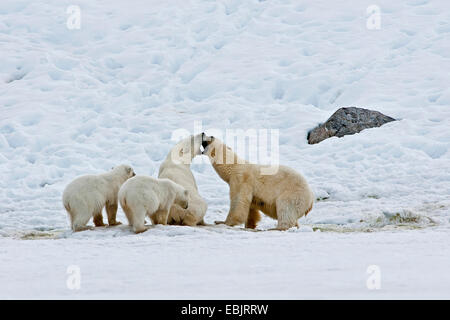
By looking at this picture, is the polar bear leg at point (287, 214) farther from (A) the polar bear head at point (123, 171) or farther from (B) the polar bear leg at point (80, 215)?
(B) the polar bear leg at point (80, 215)

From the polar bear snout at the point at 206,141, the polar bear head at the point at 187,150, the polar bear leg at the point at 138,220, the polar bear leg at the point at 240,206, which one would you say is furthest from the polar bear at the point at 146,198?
the polar bear snout at the point at 206,141

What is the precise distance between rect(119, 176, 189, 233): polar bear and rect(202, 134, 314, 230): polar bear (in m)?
1.03

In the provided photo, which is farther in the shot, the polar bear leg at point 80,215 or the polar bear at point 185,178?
the polar bear at point 185,178

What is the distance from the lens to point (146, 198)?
7867 millimetres

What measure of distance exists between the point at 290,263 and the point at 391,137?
9.06 metres

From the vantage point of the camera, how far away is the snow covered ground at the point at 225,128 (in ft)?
18.0

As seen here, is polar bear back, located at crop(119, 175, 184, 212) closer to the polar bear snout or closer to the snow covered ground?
the snow covered ground

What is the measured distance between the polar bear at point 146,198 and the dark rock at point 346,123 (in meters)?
7.11

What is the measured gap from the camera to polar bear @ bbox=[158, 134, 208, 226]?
880cm

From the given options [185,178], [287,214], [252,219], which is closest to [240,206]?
[252,219]

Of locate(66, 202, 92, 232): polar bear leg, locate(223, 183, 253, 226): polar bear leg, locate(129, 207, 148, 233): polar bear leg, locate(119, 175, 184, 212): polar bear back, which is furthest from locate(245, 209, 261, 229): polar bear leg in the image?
locate(66, 202, 92, 232): polar bear leg

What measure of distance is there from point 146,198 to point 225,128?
7.98 m

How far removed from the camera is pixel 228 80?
1825 centimetres
